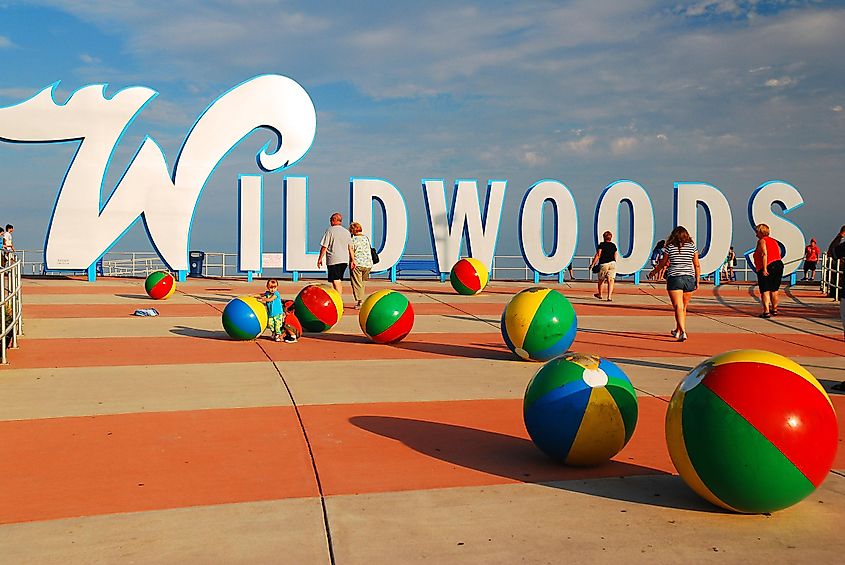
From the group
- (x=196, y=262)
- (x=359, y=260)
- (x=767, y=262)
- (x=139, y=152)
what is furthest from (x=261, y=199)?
(x=767, y=262)

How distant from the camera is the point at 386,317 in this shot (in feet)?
41.7

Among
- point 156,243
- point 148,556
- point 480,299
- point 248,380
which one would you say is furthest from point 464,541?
point 156,243

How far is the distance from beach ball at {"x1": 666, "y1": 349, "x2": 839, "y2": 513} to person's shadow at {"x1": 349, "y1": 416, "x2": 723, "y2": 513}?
301 millimetres

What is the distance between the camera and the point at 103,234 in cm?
2806

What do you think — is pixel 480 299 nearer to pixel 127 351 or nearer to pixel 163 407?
pixel 127 351

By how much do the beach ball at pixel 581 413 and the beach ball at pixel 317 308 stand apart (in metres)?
7.88

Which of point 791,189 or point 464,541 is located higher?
point 791,189

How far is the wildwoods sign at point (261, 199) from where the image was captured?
27.8m

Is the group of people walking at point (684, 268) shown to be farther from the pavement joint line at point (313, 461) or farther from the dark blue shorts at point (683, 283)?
the pavement joint line at point (313, 461)

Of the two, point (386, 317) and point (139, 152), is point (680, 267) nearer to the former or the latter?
point (386, 317)

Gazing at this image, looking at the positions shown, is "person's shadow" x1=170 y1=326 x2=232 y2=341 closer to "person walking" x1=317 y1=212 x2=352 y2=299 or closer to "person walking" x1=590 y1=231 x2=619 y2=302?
"person walking" x1=317 y1=212 x2=352 y2=299

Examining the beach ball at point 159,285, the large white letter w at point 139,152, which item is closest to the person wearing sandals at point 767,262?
the beach ball at point 159,285

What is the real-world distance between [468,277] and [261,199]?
9.41 metres

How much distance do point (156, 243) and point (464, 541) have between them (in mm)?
25345
